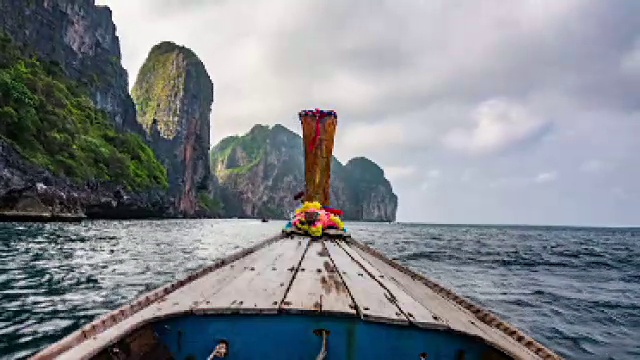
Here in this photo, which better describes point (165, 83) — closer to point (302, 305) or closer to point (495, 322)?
point (302, 305)

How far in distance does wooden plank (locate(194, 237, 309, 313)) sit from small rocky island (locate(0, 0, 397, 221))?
32025mm

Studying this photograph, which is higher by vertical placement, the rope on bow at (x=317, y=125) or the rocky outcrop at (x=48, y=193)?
the rope on bow at (x=317, y=125)

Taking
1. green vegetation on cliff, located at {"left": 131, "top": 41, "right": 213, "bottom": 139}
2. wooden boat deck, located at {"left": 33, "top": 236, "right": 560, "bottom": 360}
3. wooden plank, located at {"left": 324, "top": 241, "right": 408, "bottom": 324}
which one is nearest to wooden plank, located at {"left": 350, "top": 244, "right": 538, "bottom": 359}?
wooden boat deck, located at {"left": 33, "top": 236, "right": 560, "bottom": 360}

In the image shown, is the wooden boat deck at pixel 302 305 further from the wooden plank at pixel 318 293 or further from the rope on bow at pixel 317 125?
the rope on bow at pixel 317 125

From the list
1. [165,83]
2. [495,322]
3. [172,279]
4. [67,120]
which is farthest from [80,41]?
[495,322]

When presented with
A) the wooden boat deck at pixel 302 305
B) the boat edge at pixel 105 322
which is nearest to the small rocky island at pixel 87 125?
the boat edge at pixel 105 322

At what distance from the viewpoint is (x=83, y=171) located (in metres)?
40.8

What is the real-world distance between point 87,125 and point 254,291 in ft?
202

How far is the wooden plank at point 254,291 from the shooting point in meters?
2.54

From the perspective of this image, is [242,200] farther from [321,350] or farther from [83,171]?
[321,350]

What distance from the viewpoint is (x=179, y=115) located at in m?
105

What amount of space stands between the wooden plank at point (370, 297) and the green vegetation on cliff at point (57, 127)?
121 ft

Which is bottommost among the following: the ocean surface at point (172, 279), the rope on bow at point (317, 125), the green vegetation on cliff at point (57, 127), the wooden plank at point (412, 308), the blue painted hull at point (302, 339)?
the ocean surface at point (172, 279)

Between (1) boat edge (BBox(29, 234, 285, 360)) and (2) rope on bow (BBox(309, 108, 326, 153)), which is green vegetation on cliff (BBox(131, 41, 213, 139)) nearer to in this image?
(2) rope on bow (BBox(309, 108, 326, 153))
